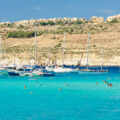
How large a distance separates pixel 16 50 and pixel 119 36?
117 feet

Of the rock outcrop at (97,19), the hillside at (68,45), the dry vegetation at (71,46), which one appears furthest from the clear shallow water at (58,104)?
the rock outcrop at (97,19)

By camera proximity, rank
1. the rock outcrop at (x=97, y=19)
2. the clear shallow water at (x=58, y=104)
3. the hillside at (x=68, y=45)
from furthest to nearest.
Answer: the rock outcrop at (x=97, y=19)
the hillside at (x=68, y=45)
the clear shallow water at (x=58, y=104)

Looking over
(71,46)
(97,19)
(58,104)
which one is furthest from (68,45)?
(58,104)

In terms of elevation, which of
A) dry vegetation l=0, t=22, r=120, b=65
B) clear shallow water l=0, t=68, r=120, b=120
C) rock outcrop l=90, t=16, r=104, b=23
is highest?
rock outcrop l=90, t=16, r=104, b=23

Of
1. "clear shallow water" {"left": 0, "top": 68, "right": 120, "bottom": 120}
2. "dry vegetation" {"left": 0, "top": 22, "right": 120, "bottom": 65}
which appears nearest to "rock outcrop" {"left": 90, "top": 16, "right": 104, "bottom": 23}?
"dry vegetation" {"left": 0, "top": 22, "right": 120, "bottom": 65}

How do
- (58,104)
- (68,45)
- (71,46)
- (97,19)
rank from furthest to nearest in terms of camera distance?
(97,19) < (68,45) < (71,46) < (58,104)

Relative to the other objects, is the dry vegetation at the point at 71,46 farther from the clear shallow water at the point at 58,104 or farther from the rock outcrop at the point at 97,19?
the clear shallow water at the point at 58,104

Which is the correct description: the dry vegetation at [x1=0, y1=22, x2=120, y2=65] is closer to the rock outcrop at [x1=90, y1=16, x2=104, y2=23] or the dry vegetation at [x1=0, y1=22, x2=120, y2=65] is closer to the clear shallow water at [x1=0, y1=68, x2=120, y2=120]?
the rock outcrop at [x1=90, y1=16, x2=104, y2=23]

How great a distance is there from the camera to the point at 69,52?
117500 millimetres

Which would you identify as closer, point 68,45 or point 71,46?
point 71,46

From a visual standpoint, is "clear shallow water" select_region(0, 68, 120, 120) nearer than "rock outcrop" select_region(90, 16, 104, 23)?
Yes

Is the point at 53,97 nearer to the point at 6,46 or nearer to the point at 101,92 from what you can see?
the point at 101,92

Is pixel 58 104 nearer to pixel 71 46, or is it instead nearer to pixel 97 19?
pixel 71 46

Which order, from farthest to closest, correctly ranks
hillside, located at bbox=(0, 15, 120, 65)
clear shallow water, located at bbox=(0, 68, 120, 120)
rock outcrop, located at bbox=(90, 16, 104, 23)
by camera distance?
rock outcrop, located at bbox=(90, 16, 104, 23)
hillside, located at bbox=(0, 15, 120, 65)
clear shallow water, located at bbox=(0, 68, 120, 120)
